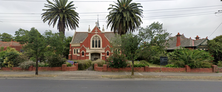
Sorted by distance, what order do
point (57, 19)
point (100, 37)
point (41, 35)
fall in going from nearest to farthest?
point (41, 35), point (57, 19), point (100, 37)

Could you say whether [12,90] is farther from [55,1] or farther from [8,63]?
[55,1]

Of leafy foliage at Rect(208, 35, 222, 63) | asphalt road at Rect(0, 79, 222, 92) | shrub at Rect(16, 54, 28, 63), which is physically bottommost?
asphalt road at Rect(0, 79, 222, 92)

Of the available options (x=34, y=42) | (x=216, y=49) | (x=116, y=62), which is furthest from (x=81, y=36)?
(x=216, y=49)

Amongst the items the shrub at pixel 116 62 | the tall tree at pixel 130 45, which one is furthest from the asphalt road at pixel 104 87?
the shrub at pixel 116 62

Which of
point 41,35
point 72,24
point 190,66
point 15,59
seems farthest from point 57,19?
point 190,66

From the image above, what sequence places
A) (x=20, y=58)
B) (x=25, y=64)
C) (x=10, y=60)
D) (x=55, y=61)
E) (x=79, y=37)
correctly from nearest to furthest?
(x=25, y=64) < (x=55, y=61) < (x=10, y=60) < (x=20, y=58) < (x=79, y=37)

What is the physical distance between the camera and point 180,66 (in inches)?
643

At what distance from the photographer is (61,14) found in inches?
1070

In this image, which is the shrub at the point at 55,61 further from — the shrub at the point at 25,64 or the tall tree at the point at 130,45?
the tall tree at the point at 130,45

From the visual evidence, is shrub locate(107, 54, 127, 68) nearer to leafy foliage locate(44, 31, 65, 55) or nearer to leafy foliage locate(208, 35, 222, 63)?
leafy foliage locate(44, 31, 65, 55)

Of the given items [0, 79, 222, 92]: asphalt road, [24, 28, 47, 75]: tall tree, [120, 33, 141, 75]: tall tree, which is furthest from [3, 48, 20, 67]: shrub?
[120, 33, 141, 75]: tall tree

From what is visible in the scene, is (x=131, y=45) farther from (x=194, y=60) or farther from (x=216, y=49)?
(x=216, y=49)

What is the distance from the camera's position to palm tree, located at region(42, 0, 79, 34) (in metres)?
27.8

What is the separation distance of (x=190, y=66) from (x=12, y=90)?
Answer: 18122mm
